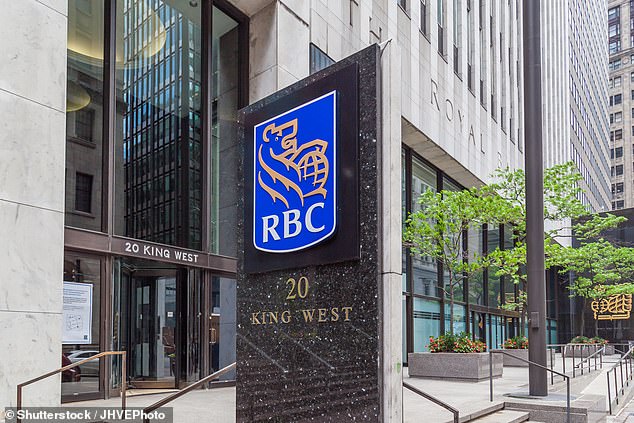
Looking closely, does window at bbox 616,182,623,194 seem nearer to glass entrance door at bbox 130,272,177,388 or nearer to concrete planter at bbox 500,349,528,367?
concrete planter at bbox 500,349,528,367

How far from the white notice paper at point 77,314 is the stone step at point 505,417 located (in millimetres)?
7243

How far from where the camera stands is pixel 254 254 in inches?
292

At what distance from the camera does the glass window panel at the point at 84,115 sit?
1378 cm

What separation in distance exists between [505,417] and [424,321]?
16.9 meters

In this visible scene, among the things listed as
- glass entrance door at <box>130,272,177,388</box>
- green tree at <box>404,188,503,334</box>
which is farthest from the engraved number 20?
green tree at <box>404,188,503,334</box>

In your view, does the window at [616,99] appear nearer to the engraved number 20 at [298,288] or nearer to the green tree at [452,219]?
the green tree at [452,219]

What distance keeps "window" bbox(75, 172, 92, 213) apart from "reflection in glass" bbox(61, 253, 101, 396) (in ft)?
3.16

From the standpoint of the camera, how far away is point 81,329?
43.9 feet

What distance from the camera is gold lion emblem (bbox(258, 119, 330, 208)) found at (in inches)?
265

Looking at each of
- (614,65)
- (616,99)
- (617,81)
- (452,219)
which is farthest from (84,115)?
(614,65)

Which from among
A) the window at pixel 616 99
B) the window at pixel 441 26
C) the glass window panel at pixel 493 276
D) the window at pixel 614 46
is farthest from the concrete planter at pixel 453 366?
the window at pixel 614 46

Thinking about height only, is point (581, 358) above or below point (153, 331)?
below

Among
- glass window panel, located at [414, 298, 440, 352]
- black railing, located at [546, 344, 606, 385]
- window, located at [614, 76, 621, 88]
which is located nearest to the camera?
black railing, located at [546, 344, 606, 385]

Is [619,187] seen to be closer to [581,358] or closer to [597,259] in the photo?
[597,259]
